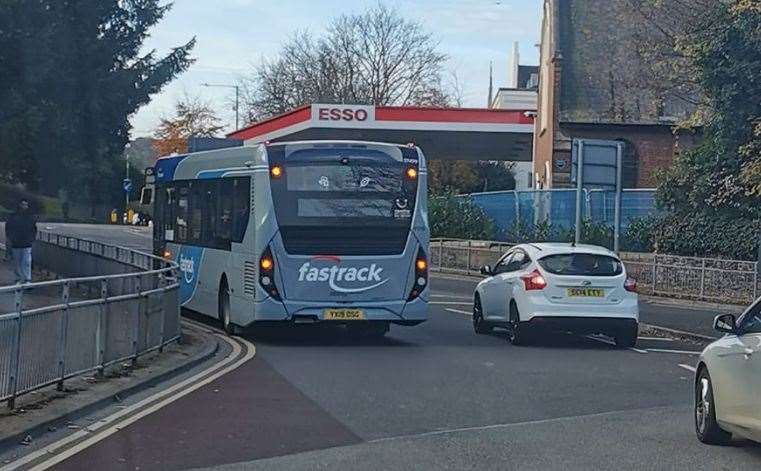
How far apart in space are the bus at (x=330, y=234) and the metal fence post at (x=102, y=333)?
4.75m

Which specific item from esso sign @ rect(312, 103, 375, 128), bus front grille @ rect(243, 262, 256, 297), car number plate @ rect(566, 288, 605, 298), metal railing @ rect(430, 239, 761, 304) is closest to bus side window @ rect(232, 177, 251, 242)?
bus front grille @ rect(243, 262, 256, 297)

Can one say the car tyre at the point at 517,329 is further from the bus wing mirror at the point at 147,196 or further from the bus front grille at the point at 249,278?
the bus wing mirror at the point at 147,196

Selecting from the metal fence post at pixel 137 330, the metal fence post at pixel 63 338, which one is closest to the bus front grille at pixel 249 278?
the metal fence post at pixel 137 330

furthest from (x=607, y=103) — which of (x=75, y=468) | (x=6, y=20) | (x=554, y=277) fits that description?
(x=75, y=468)

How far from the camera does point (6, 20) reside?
25406mm

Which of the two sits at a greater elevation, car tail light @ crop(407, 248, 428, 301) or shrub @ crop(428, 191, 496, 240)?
shrub @ crop(428, 191, 496, 240)

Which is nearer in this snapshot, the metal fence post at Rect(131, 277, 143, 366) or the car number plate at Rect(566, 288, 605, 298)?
the metal fence post at Rect(131, 277, 143, 366)

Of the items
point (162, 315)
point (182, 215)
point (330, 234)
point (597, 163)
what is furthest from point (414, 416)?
point (597, 163)

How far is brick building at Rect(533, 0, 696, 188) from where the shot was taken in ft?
147

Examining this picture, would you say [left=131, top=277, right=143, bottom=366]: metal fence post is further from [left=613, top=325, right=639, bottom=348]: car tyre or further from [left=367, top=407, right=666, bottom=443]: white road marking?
→ [left=613, top=325, right=639, bottom=348]: car tyre

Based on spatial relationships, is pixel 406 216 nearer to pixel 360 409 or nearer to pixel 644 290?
pixel 360 409

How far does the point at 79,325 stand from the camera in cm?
1234

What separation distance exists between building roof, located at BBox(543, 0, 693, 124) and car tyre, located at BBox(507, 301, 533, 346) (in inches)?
A: 1004

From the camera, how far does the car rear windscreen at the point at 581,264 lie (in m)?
18.3
